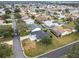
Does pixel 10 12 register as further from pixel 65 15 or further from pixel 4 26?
pixel 65 15

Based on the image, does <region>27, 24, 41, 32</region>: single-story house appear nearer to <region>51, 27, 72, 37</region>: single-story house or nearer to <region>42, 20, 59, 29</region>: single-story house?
<region>42, 20, 59, 29</region>: single-story house

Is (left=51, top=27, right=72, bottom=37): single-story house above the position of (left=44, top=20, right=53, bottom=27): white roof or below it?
below

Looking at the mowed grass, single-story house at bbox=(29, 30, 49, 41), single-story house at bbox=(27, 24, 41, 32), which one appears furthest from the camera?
single-story house at bbox=(27, 24, 41, 32)

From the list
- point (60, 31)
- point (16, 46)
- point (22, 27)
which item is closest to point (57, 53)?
point (60, 31)

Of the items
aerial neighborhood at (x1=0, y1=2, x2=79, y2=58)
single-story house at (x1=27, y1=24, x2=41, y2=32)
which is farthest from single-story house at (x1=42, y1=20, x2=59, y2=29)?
A: single-story house at (x1=27, y1=24, x2=41, y2=32)

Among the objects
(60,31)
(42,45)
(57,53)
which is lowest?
(57,53)

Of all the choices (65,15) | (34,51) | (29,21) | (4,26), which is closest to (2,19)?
(4,26)

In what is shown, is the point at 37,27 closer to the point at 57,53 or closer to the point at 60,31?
the point at 60,31
